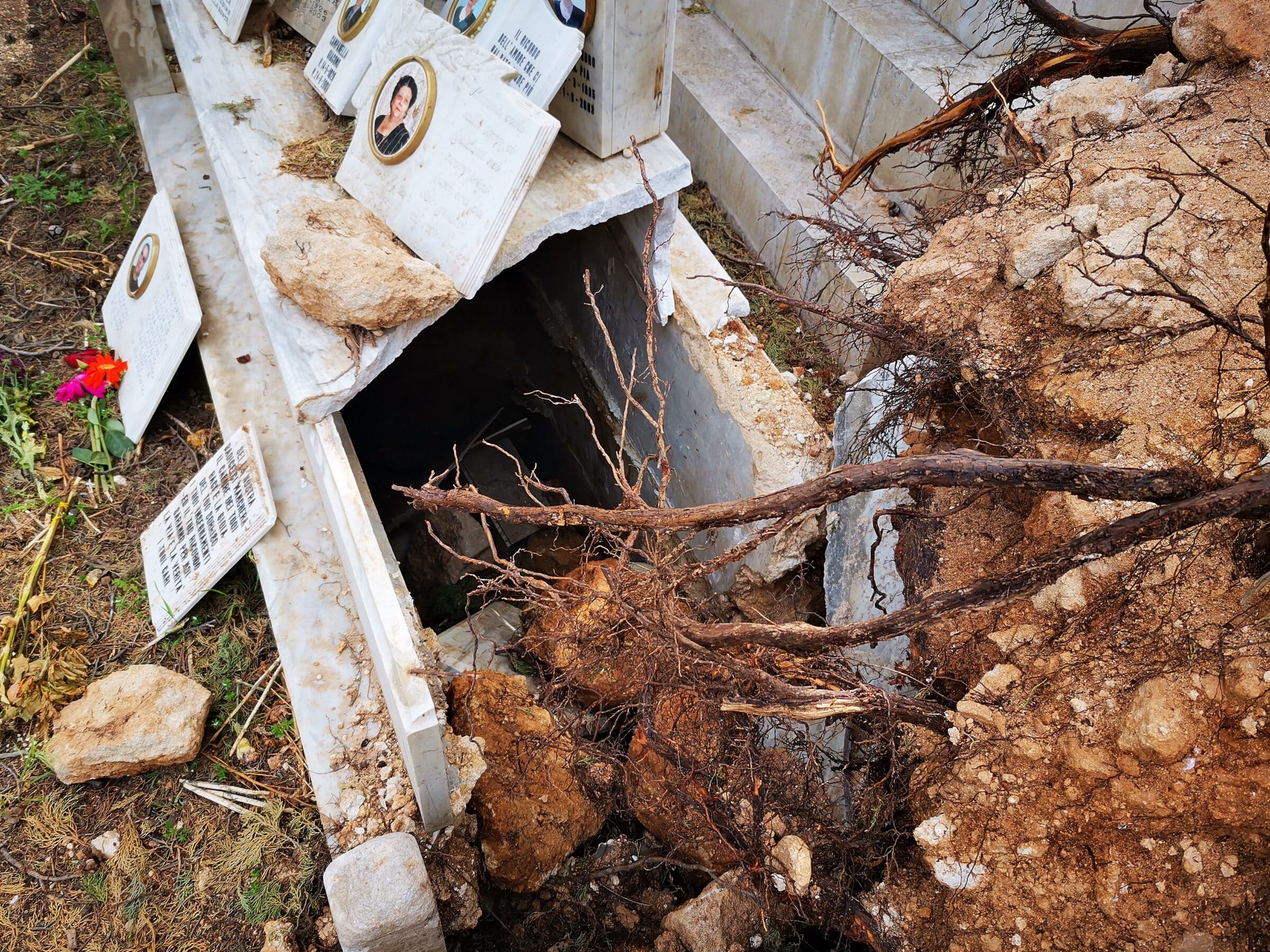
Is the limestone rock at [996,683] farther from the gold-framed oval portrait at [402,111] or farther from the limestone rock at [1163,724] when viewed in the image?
the gold-framed oval portrait at [402,111]

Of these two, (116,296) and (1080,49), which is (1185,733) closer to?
(1080,49)

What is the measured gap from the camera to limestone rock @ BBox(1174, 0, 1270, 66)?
7.98 ft

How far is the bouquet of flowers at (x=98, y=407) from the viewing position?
3.22 metres

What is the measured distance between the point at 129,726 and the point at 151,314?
174 centimetres

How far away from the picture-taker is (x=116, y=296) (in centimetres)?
364

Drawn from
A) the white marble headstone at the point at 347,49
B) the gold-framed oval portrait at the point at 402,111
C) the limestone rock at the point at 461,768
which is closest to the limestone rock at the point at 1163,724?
the limestone rock at the point at 461,768

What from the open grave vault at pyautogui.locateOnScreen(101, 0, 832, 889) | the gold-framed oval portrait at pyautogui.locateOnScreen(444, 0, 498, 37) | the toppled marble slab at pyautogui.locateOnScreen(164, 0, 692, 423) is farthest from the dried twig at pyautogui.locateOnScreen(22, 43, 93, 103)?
the gold-framed oval portrait at pyautogui.locateOnScreen(444, 0, 498, 37)

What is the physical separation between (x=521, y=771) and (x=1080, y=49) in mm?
3021

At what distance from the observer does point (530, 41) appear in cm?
289

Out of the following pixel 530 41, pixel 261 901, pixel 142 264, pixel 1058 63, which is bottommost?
pixel 261 901

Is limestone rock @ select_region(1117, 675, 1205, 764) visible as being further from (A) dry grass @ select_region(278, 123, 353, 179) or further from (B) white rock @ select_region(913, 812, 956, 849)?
(A) dry grass @ select_region(278, 123, 353, 179)

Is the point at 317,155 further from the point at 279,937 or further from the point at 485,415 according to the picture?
the point at 279,937

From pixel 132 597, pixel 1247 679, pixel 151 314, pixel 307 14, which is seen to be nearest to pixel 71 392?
pixel 151 314

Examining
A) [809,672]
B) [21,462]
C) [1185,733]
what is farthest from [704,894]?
[21,462]
